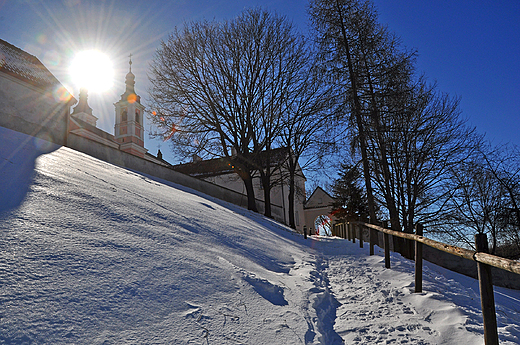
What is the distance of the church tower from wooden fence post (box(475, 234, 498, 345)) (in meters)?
39.2

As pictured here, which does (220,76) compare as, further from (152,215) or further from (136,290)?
(136,290)

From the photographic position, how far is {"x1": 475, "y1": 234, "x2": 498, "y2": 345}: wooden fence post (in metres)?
2.72

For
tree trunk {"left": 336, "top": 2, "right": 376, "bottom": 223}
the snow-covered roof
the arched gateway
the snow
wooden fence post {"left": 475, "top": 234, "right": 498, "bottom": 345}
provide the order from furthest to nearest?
1. the arched gateway
2. the snow-covered roof
3. tree trunk {"left": 336, "top": 2, "right": 376, "bottom": 223}
4. wooden fence post {"left": 475, "top": 234, "right": 498, "bottom": 345}
5. the snow

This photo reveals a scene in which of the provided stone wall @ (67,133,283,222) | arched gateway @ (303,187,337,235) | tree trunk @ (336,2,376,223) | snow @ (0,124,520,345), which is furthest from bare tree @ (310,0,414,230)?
arched gateway @ (303,187,337,235)

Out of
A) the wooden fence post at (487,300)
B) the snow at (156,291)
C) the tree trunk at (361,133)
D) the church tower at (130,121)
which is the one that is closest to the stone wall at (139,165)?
the snow at (156,291)

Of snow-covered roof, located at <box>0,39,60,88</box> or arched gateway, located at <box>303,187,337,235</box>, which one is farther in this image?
arched gateway, located at <box>303,187,337,235</box>

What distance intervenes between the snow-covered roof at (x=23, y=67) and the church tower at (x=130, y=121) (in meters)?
24.0

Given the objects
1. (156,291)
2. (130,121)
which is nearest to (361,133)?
(156,291)

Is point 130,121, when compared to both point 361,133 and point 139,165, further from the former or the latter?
point 361,133

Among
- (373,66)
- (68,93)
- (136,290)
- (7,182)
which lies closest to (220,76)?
(68,93)

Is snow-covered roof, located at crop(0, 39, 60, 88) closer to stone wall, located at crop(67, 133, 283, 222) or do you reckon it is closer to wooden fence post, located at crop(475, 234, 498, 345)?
stone wall, located at crop(67, 133, 283, 222)

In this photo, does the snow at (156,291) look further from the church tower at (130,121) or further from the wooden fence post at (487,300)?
the church tower at (130,121)

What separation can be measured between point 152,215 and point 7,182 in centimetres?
199

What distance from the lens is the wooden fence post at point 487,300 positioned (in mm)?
2725
